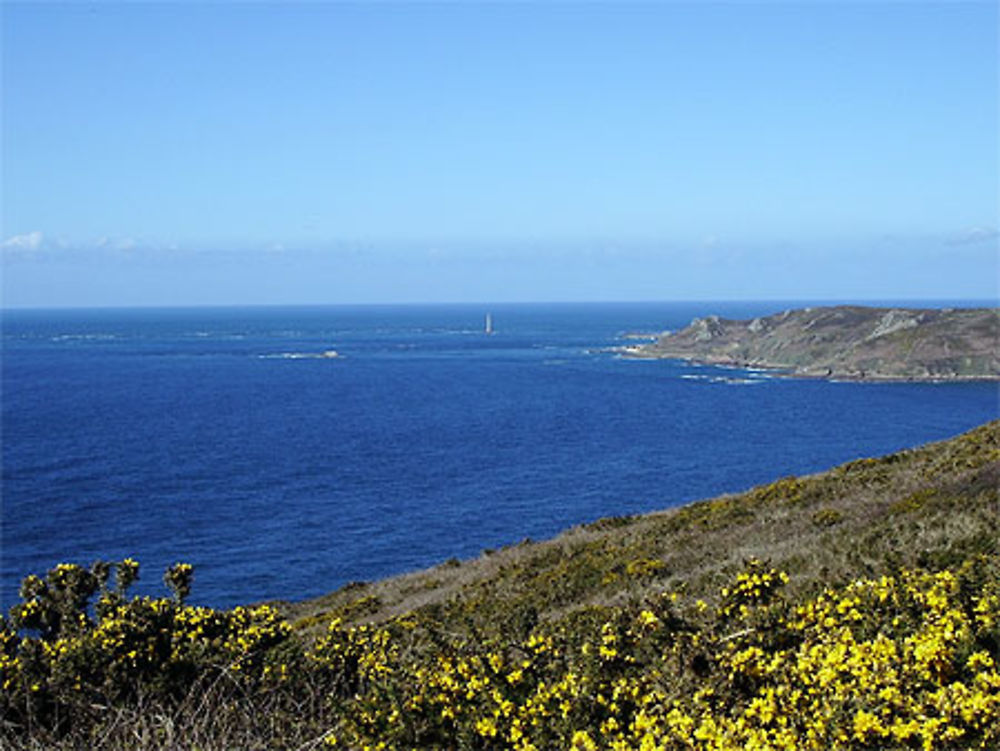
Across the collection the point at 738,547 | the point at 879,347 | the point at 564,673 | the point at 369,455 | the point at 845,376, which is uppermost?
the point at 564,673

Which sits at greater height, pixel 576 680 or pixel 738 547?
pixel 576 680

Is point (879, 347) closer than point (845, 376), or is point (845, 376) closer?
point (845, 376)

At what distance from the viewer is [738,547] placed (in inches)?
953

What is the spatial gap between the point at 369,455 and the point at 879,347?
11678 cm

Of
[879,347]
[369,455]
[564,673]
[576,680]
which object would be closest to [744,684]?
[576,680]

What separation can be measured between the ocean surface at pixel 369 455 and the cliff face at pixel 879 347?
13.6m

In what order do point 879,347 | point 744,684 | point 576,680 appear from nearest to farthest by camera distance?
point 744,684
point 576,680
point 879,347

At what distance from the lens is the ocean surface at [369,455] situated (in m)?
52.7

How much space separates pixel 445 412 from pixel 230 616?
9971 cm

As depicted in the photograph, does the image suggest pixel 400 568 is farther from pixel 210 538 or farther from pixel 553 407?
pixel 553 407

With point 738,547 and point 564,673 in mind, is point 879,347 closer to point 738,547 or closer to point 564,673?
point 738,547

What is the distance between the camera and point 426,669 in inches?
362

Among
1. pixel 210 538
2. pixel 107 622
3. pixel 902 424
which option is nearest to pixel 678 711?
pixel 107 622

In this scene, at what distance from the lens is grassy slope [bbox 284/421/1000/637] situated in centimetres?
1734
